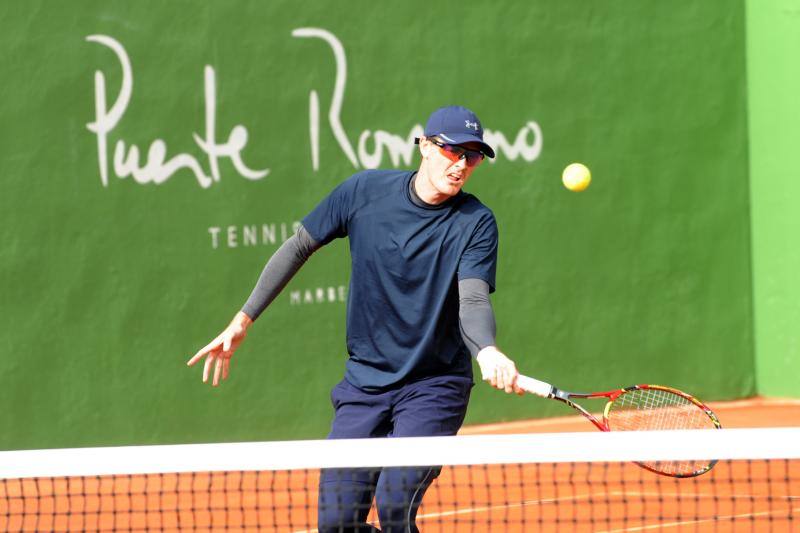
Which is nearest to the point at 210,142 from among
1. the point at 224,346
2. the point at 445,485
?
the point at 445,485

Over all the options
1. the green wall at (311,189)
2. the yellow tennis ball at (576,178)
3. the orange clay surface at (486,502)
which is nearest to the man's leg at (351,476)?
the orange clay surface at (486,502)

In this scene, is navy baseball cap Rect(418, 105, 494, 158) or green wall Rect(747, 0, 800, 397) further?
green wall Rect(747, 0, 800, 397)

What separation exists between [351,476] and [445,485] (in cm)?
310

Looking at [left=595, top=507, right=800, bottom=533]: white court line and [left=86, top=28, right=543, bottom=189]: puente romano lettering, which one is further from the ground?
[left=86, top=28, right=543, bottom=189]: puente romano lettering

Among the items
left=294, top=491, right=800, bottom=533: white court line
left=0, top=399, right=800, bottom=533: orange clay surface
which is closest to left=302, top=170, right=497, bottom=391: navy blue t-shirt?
left=0, top=399, right=800, bottom=533: orange clay surface

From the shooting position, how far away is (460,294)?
14.9 ft

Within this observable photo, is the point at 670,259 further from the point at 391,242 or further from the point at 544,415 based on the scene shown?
the point at 391,242

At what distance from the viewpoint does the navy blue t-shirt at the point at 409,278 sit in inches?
182

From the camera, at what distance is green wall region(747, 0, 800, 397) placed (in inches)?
402

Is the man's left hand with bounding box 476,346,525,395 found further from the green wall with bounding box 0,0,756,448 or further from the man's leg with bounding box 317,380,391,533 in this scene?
the green wall with bounding box 0,0,756,448

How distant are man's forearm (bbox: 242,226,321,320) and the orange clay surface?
5.01 ft

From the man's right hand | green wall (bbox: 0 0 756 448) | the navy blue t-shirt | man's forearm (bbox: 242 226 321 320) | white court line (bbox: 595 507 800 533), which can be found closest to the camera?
the navy blue t-shirt

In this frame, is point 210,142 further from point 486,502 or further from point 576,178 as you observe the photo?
point 486,502

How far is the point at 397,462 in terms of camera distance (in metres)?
4.09
